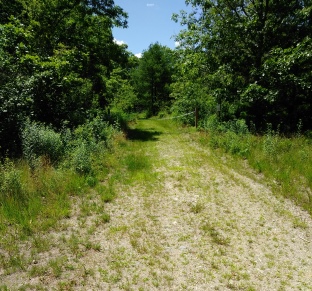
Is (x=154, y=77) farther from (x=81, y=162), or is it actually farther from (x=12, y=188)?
(x=12, y=188)

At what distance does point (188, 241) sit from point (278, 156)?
5374 millimetres

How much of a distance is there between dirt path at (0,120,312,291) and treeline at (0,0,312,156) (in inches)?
188

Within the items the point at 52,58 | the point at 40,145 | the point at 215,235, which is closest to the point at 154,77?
the point at 52,58

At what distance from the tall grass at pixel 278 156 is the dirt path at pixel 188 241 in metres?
0.52

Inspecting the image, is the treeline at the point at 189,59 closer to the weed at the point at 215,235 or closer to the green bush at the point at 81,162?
the green bush at the point at 81,162

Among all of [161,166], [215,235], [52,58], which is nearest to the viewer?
[215,235]

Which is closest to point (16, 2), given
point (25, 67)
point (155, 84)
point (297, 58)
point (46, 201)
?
point (25, 67)

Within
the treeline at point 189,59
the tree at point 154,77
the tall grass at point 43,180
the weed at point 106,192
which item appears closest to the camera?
the tall grass at point 43,180

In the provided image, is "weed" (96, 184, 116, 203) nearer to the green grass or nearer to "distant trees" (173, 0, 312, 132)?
the green grass

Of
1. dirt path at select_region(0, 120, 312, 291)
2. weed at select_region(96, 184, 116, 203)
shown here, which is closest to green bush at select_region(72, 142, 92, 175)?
weed at select_region(96, 184, 116, 203)

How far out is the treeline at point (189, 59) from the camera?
10.6 m

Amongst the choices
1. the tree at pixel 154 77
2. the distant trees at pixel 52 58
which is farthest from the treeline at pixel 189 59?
the tree at pixel 154 77

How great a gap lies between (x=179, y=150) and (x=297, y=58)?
20.4 ft

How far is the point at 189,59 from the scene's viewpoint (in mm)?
14766
